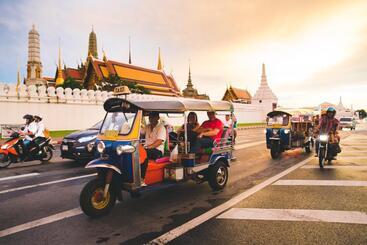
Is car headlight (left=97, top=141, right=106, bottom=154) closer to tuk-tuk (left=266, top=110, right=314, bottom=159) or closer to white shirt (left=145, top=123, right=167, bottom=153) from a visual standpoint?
white shirt (left=145, top=123, right=167, bottom=153)

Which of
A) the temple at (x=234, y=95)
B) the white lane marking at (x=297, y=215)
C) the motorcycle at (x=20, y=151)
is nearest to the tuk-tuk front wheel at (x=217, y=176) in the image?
the white lane marking at (x=297, y=215)

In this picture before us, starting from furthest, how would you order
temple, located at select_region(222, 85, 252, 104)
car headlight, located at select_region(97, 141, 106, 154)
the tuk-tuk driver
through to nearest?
temple, located at select_region(222, 85, 252, 104)
the tuk-tuk driver
car headlight, located at select_region(97, 141, 106, 154)

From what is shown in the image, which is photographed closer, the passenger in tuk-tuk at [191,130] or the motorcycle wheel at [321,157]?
the passenger in tuk-tuk at [191,130]

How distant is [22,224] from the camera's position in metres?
4.10

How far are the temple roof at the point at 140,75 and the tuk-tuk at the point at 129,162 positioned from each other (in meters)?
36.4

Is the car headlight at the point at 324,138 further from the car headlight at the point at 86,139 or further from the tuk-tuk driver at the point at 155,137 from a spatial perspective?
the car headlight at the point at 86,139

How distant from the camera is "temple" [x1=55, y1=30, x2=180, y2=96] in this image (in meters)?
41.3

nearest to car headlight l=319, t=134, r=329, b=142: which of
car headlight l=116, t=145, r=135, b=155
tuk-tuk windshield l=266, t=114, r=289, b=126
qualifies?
tuk-tuk windshield l=266, t=114, r=289, b=126

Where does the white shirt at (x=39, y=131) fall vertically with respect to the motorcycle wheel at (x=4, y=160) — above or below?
above

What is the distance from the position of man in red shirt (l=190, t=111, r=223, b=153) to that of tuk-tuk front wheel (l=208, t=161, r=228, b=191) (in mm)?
518

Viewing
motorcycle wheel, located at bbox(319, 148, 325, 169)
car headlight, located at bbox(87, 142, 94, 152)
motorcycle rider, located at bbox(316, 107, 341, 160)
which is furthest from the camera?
car headlight, located at bbox(87, 142, 94, 152)

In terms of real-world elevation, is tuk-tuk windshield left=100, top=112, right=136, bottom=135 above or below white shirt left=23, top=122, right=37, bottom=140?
above

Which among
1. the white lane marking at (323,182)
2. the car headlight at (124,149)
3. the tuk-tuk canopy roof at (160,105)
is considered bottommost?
the white lane marking at (323,182)

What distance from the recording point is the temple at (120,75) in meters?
41.3
